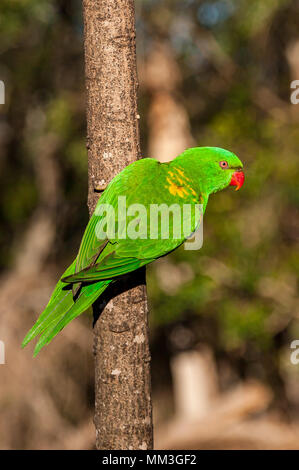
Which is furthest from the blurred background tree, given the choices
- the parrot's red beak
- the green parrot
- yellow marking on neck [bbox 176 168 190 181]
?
the green parrot

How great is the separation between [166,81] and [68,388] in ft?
13.3

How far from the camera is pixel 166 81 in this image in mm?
6762

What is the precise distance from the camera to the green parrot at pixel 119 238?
160 cm

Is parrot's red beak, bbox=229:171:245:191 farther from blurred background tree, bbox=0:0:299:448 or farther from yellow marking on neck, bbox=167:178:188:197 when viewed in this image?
blurred background tree, bbox=0:0:299:448

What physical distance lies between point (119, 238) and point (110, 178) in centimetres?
21

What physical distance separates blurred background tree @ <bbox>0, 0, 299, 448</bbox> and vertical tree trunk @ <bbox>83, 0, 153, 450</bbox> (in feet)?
10.5

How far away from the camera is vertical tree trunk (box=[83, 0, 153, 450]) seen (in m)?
1.65

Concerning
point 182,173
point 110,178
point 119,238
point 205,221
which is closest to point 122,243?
point 119,238

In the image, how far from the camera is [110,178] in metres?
1.70

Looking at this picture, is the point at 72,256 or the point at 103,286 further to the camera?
the point at 72,256

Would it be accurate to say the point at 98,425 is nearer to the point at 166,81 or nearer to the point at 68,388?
the point at 68,388

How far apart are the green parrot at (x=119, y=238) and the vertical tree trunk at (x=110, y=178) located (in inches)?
3.0

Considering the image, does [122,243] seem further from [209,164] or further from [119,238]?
[209,164]

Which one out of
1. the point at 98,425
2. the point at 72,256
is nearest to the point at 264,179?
the point at 72,256
